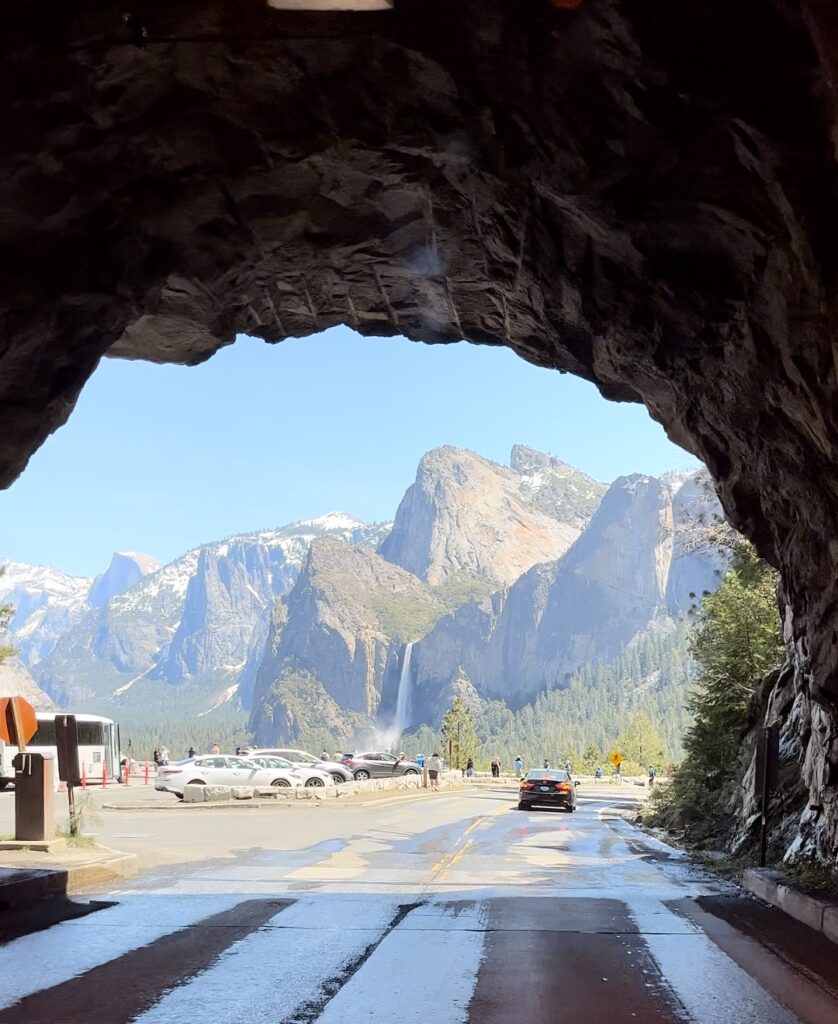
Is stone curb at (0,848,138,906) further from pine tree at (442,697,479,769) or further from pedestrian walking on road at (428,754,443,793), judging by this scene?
pine tree at (442,697,479,769)

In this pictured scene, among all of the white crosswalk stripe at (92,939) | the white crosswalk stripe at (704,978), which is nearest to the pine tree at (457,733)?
the white crosswalk stripe at (92,939)

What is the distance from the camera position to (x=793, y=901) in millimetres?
10398

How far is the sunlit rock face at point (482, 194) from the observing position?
328 inches

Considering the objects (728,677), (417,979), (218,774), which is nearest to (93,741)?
(218,774)

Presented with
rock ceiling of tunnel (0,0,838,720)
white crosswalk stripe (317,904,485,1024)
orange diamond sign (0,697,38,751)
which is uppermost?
rock ceiling of tunnel (0,0,838,720)

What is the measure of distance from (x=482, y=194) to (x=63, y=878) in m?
9.43

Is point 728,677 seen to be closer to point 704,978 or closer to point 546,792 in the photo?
point 546,792

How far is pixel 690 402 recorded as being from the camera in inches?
530

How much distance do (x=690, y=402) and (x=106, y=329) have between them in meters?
7.92

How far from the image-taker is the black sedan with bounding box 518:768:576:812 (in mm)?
32812

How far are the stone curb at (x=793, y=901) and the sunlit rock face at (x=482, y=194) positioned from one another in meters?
1.71

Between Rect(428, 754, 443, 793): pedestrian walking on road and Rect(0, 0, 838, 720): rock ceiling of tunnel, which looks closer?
Rect(0, 0, 838, 720): rock ceiling of tunnel

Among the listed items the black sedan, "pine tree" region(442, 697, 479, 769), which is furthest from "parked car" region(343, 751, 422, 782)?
the black sedan

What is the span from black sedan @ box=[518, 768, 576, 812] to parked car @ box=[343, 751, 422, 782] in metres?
18.9
